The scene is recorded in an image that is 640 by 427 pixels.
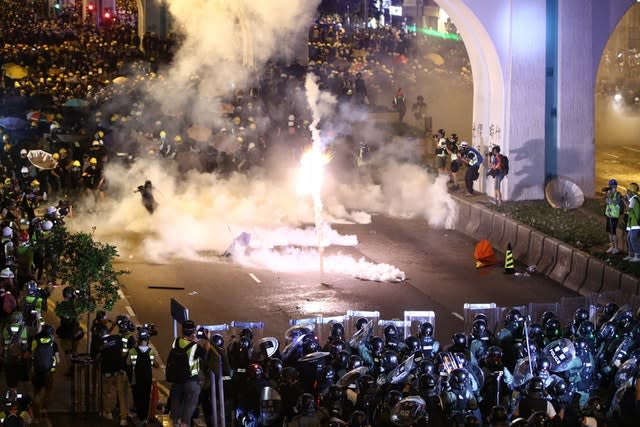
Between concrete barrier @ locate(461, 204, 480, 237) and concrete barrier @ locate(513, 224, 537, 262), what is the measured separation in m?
2.08

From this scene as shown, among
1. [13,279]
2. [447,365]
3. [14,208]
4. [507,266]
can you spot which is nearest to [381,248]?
[507,266]

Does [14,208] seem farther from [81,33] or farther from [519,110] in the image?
[81,33]

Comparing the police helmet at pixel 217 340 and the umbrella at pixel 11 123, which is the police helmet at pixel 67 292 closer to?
the police helmet at pixel 217 340

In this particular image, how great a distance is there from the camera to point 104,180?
2816 cm

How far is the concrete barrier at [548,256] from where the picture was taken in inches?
874

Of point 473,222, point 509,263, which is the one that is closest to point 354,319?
point 509,263

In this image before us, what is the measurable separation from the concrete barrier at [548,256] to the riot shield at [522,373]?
362 inches

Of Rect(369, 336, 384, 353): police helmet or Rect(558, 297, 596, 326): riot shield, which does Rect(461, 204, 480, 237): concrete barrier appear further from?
Rect(369, 336, 384, 353): police helmet

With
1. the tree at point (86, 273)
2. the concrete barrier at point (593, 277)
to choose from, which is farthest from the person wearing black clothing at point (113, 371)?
the concrete barrier at point (593, 277)

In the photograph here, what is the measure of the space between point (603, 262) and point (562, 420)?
32.6ft

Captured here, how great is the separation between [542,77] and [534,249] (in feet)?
18.1

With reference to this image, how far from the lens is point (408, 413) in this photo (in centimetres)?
1130

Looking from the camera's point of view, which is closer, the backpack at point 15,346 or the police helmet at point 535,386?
the police helmet at point 535,386

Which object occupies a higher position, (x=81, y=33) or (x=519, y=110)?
(x=81, y=33)
